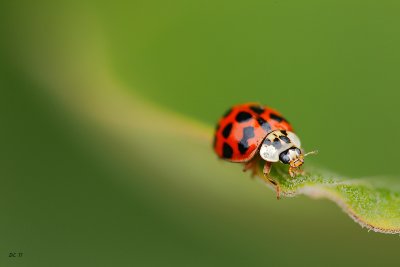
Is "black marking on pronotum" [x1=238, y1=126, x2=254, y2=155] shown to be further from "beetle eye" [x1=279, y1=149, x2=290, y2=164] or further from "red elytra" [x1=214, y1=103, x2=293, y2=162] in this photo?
"beetle eye" [x1=279, y1=149, x2=290, y2=164]

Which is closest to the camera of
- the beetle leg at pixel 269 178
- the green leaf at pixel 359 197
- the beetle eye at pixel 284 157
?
the green leaf at pixel 359 197

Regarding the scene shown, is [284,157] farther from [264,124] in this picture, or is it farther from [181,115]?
[181,115]

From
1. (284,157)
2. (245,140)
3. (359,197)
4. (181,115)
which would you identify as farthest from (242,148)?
(359,197)

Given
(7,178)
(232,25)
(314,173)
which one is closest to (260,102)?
(232,25)

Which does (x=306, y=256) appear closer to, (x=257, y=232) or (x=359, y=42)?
(x=257, y=232)

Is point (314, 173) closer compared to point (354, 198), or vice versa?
point (354, 198)

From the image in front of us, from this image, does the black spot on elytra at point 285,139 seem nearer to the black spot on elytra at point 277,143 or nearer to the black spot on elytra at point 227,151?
the black spot on elytra at point 277,143

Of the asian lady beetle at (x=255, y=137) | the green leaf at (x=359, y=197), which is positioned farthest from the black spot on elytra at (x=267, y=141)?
the green leaf at (x=359, y=197)

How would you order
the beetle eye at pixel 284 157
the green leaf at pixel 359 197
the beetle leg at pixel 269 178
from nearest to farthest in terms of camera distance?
the green leaf at pixel 359 197 → the beetle leg at pixel 269 178 → the beetle eye at pixel 284 157
